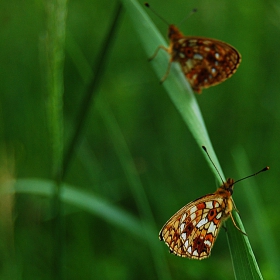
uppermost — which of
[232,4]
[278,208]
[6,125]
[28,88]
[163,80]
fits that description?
[232,4]

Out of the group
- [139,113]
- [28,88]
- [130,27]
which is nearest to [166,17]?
[130,27]

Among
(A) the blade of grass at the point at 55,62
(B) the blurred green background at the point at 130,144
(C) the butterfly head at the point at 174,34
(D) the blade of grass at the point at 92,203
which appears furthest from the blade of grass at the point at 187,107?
(D) the blade of grass at the point at 92,203

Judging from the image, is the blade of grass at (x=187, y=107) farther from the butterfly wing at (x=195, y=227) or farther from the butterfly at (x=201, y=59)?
the butterfly at (x=201, y=59)

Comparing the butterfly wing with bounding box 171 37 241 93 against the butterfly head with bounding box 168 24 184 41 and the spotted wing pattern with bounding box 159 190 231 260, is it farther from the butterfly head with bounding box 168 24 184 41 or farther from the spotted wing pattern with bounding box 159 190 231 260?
the spotted wing pattern with bounding box 159 190 231 260

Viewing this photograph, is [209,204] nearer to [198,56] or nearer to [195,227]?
[195,227]

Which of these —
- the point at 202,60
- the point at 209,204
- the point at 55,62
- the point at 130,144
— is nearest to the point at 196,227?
the point at 209,204

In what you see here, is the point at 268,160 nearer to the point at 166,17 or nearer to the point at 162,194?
the point at 162,194

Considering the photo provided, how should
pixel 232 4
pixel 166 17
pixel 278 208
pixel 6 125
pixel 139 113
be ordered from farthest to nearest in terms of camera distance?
pixel 166 17 < pixel 232 4 < pixel 139 113 < pixel 6 125 < pixel 278 208
